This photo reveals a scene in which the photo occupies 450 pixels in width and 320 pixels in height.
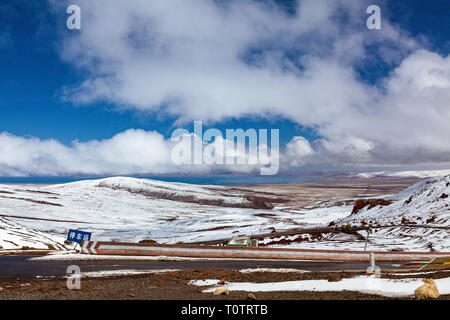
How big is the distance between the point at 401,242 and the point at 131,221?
126287 mm

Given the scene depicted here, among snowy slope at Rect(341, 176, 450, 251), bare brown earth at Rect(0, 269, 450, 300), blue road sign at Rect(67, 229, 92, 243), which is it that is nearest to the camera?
bare brown earth at Rect(0, 269, 450, 300)

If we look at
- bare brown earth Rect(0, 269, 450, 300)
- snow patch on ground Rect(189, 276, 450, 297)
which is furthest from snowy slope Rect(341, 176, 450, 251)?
bare brown earth Rect(0, 269, 450, 300)

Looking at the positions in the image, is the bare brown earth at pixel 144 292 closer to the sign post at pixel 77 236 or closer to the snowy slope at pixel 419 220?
the sign post at pixel 77 236

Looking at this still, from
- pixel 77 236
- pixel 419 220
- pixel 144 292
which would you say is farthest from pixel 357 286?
pixel 419 220

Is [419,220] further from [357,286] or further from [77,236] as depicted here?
[357,286]

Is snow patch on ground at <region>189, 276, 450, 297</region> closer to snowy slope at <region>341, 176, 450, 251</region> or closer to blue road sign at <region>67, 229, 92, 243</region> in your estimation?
blue road sign at <region>67, 229, 92, 243</region>

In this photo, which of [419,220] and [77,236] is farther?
[419,220]

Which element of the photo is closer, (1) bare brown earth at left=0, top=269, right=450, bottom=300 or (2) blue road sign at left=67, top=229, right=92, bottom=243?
(1) bare brown earth at left=0, top=269, right=450, bottom=300

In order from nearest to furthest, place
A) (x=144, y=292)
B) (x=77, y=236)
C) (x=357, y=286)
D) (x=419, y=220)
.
A: (x=144, y=292), (x=357, y=286), (x=77, y=236), (x=419, y=220)

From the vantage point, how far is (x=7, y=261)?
2459 cm
